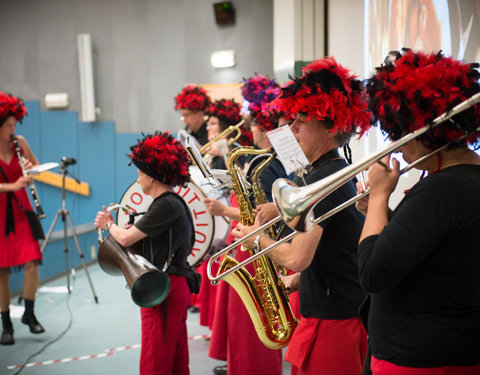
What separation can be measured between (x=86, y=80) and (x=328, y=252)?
747 centimetres

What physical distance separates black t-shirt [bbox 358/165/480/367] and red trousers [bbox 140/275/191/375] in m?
1.70

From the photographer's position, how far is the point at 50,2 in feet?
29.2

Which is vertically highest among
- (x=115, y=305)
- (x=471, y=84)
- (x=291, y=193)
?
(x=471, y=84)

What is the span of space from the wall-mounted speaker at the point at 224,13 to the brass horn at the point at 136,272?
5.76 m

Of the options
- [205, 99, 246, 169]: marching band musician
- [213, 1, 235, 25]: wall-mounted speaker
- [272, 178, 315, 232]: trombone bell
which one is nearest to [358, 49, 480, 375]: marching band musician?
[272, 178, 315, 232]: trombone bell

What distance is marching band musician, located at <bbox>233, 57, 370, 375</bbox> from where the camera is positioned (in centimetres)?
201

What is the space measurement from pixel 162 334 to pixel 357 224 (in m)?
1.39

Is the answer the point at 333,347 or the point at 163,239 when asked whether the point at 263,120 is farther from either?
the point at 333,347

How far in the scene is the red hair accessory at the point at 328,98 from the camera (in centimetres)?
205

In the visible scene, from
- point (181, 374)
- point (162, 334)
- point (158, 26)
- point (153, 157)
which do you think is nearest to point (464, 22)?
point (153, 157)

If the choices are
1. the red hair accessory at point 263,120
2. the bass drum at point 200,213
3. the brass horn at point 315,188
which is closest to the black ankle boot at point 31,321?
the bass drum at point 200,213

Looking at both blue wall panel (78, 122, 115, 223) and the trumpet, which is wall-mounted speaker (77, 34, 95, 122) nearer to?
blue wall panel (78, 122, 115, 223)

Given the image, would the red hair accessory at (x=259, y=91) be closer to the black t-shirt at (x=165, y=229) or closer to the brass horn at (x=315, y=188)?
the black t-shirt at (x=165, y=229)

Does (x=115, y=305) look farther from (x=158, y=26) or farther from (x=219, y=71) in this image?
(x=158, y=26)
